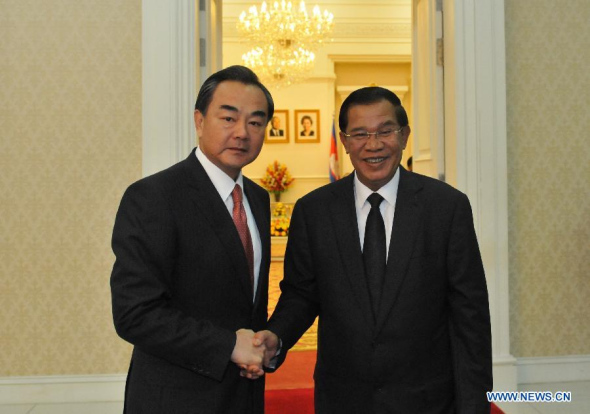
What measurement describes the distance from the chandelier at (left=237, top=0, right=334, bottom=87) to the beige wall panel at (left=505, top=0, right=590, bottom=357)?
16.3ft

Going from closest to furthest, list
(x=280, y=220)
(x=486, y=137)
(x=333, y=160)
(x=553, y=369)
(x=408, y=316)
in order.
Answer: (x=408, y=316)
(x=486, y=137)
(x=553, y=369)
(x=280, y=220)
(x=333, y=160)

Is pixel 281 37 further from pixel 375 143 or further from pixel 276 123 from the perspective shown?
pixel 375 143

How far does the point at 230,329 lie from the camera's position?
5.22 feet

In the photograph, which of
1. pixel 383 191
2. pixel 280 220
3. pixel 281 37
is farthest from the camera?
pixel 280 220

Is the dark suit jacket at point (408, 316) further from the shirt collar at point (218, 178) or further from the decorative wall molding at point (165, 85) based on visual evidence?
the decorative wall molding at point (165, 85)

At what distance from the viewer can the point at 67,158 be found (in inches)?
145

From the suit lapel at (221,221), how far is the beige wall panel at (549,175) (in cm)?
285

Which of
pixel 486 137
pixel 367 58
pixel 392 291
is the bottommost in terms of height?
pixel 392 291

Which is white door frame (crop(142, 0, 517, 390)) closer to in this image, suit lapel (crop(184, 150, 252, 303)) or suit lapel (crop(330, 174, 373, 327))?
suit lapel (crop(330, 174, 373, 327))

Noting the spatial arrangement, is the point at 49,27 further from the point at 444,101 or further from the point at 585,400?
the point at 585,400

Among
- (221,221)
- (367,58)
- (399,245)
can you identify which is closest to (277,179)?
(367,58)

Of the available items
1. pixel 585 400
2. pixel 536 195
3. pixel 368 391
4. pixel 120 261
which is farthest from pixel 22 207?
pixel 585 400

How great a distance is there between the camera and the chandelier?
845 centimetres

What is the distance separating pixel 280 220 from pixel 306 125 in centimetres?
236
